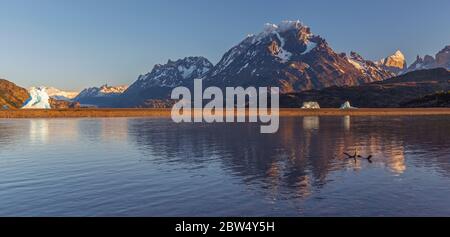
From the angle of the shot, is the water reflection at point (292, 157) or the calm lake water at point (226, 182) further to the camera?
the water reflection at point (292, 157)

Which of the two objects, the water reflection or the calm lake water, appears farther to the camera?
the water reflection

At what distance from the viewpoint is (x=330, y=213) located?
22.1 metres

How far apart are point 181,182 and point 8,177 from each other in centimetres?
1429

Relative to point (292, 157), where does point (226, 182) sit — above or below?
Answer: below

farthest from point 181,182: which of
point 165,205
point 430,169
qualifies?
point 430,169

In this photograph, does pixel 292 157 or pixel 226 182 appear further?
pixel 292 157

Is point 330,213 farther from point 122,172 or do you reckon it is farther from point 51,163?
point 51,163

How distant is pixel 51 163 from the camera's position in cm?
4166

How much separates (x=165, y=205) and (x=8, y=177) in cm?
1693
